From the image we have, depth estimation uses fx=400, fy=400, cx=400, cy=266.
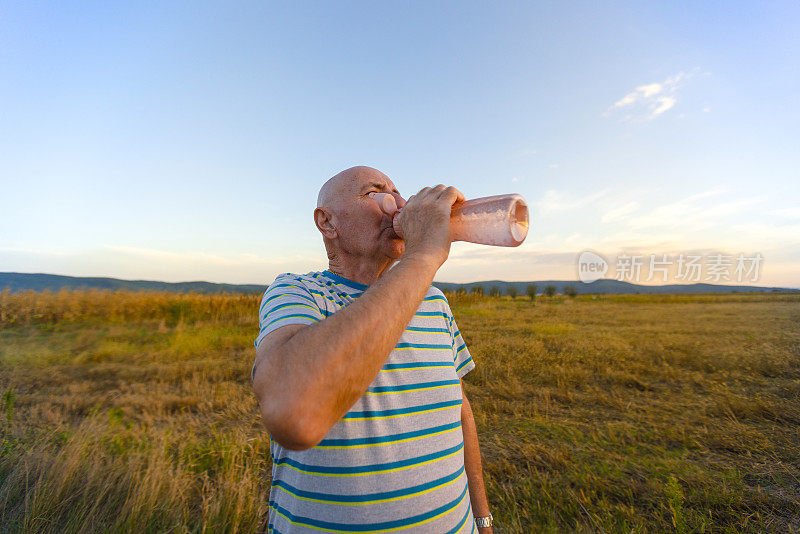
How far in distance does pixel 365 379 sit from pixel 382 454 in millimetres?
382

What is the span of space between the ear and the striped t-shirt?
0.25 m

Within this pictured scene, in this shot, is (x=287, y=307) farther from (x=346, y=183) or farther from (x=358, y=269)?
(x=346, y=183)

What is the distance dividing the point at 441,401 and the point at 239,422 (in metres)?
4.57

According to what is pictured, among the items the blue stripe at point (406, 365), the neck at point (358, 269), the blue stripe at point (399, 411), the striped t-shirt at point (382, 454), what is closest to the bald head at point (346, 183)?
the neck at point (358, 269)

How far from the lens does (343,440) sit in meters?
1.11

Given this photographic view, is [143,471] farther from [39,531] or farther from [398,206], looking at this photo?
[398,206]

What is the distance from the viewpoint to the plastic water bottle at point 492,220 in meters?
1.23

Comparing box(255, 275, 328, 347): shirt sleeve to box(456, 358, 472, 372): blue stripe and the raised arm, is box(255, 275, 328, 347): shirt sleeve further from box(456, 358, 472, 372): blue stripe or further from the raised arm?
box(456, 358, 472, 372): blue stripe

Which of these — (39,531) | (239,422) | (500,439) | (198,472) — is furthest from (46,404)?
(500,439)

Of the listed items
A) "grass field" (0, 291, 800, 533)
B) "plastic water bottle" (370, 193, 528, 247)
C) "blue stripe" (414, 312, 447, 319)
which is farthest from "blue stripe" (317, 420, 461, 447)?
"grass field" (0, 291, 800, 533)

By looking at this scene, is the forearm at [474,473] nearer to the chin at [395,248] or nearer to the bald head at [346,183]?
the chin at [395,248]

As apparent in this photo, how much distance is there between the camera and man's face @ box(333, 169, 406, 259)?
4.97 ft

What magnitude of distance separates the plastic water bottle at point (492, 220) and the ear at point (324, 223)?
0.51 m

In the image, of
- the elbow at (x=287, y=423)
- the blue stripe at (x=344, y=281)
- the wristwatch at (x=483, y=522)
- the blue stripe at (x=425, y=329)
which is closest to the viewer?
the elbow at (x=287, y=423)
